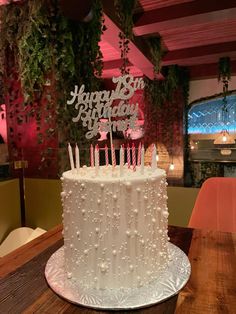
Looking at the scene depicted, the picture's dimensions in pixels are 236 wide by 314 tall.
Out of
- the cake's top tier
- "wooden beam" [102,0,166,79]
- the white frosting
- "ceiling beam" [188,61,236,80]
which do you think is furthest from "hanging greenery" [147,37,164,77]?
the white frosting

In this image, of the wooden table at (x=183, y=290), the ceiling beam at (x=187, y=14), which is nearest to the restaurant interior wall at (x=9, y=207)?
the wooden table at (x=183, y=290)

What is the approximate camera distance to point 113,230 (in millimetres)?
947

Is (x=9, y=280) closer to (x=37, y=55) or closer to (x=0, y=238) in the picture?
(x=37, y=55)

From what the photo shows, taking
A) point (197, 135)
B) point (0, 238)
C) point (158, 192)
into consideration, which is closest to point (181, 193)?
point (158, 192)

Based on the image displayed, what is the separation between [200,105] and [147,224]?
615cm

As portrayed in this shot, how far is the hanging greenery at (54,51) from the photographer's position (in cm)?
228

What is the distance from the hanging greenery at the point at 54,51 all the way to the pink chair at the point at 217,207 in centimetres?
135

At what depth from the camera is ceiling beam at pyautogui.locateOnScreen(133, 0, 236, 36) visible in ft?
9.50

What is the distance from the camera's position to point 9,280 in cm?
100

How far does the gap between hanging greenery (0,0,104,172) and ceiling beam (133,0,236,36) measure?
830 millimetres

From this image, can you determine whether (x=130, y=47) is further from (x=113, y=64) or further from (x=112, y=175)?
(x=112, y=175)

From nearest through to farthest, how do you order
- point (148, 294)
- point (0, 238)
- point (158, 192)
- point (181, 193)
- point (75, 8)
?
point (148, 294) < point (158, 192) < point (75, 8) < point (181, 193) < point (0, 238)

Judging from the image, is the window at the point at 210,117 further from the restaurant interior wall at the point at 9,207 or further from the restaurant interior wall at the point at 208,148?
the restaurant interior wall at the point at 9,207

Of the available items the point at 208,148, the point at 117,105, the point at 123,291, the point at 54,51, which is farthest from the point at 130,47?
the point at 208,148
